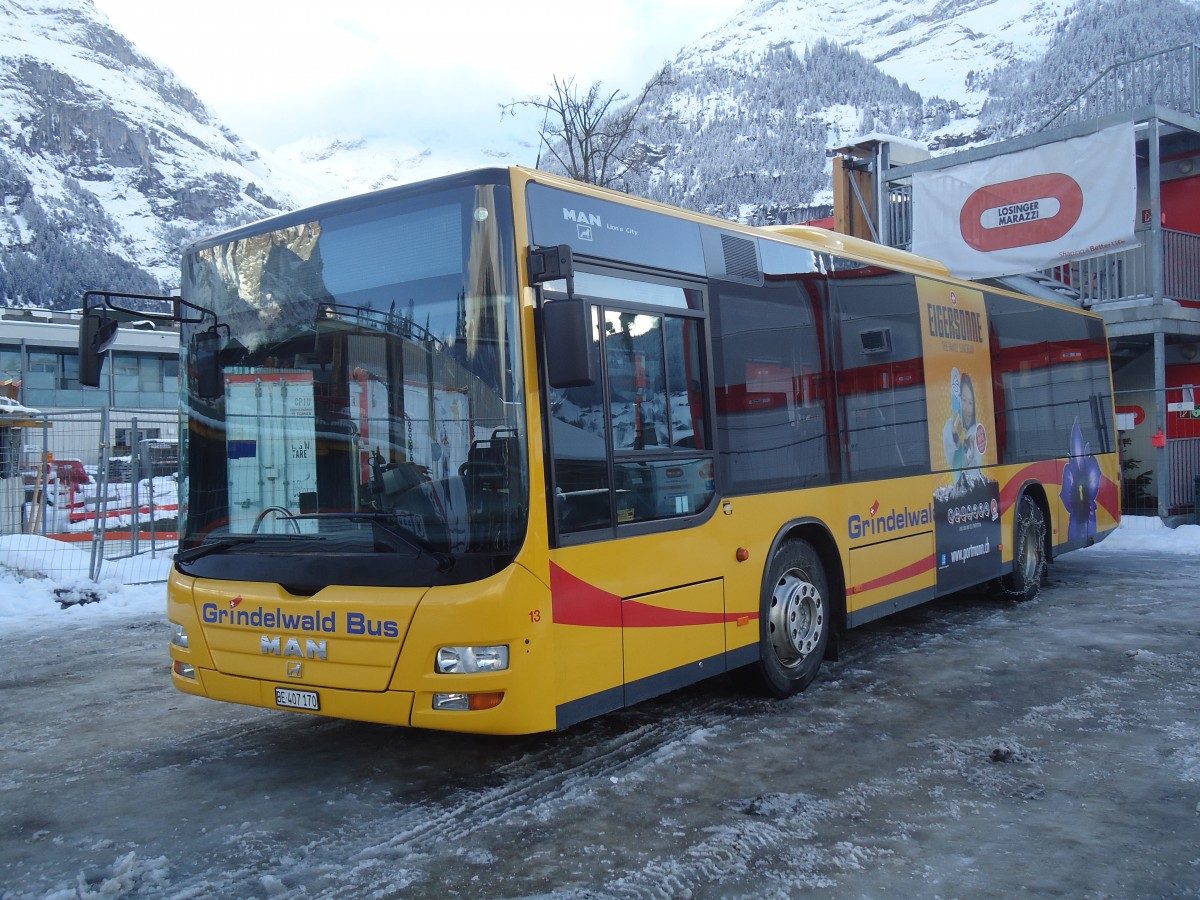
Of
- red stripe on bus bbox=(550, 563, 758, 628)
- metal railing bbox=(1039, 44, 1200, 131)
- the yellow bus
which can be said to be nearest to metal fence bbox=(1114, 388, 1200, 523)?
metal railing bbox=(1039, 44, 1200, 131)

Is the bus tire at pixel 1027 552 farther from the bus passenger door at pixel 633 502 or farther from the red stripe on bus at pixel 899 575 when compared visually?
the bus passenger door at pixel 633 502

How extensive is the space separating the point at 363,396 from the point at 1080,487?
29.5ft

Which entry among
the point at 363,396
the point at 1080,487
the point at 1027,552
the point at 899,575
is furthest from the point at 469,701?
the point at 1080,487

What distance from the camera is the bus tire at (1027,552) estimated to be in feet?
31.7

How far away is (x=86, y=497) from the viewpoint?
12.4m

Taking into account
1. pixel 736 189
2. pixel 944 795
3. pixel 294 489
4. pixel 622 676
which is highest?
pixel 736 189

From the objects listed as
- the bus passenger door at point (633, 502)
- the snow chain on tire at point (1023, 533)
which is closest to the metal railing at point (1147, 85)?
the snow chain on tire at point (1023, 533)

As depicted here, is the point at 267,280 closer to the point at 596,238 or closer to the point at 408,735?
the point at 596,238

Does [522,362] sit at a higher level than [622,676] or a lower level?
higher

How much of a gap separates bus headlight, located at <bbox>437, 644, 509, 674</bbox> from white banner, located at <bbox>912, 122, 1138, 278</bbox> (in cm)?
1455

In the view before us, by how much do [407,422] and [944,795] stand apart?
2.94 metres

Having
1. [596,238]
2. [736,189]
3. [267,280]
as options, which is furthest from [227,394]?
[736,189]

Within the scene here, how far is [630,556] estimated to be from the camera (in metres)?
5.08

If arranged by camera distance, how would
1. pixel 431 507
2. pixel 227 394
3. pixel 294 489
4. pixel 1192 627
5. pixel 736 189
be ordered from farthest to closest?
pixel 736 189 → pixel 1192 627 → pixel 227 394 → pixel 294 489 → pixel 431 507
